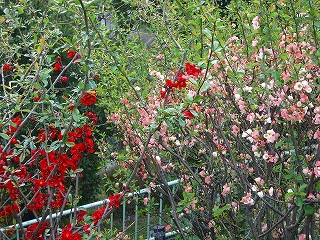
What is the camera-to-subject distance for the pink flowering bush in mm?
2469

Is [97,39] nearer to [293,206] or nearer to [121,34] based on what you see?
[293,206]

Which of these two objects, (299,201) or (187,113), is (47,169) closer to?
(187,113)

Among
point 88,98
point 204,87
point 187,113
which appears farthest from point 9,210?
point 204,87

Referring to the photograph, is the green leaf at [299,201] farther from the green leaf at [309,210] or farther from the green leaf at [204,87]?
the green leaf at [204,87]

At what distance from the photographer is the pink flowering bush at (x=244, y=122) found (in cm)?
247

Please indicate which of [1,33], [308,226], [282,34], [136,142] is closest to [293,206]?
[308,226]

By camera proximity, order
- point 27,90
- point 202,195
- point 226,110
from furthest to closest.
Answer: point 202,195 < point 226,110 < point 27,90

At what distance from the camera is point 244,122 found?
300 centimetres

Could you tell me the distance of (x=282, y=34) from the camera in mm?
2900

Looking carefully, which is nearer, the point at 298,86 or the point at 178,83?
the point at 298,86

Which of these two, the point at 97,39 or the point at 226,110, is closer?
the point at 97,39

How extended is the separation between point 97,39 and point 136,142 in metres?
1.30

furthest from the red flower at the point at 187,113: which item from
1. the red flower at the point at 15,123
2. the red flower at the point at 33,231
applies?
the red flower at the point at 33,231

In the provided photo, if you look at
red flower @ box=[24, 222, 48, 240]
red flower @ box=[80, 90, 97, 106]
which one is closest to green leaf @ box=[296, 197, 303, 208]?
red flower @ box=[80, 90, 97, 106]
